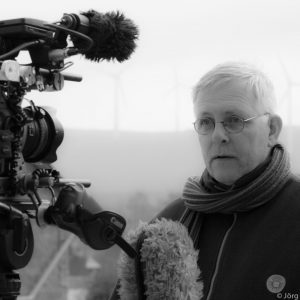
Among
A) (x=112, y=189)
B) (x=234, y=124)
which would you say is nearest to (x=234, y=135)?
(x=234, y=124)

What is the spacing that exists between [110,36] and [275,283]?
616 mm

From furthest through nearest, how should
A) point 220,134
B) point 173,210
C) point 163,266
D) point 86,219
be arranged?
point 173,210
point 220,134
point 163,266
point 86,219

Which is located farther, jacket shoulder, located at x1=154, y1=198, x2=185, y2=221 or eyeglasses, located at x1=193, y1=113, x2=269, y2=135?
jacket shoulder, located at x1=154, y1=198, x2=185, y2=221

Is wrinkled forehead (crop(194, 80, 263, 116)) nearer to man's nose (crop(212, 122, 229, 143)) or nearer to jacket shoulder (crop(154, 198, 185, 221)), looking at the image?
man's nose (crop(212, 122, 229, 143))

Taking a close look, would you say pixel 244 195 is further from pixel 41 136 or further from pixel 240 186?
pixel 41 136

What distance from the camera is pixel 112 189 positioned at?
8820mm

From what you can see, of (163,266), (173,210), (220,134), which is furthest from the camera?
(173,210)

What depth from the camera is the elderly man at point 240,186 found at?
1737 millimetres

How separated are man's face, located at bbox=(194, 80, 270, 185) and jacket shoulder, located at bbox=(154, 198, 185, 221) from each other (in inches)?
6.7

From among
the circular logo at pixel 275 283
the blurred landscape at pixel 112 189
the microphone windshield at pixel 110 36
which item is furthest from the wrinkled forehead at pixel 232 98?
the blurred landscape at pixel 112 189

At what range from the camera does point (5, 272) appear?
1.45 m

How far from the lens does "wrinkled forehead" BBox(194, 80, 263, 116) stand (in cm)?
179

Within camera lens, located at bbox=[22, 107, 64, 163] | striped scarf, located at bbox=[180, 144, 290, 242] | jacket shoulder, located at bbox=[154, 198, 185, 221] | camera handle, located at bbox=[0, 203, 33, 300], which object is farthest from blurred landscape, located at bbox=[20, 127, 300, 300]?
camera handle, located at bbox=[0, 203, 33, 300]

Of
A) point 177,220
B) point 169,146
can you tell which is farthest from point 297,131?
point 177,220
